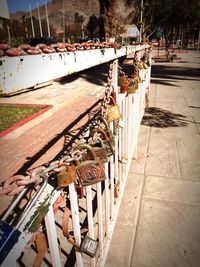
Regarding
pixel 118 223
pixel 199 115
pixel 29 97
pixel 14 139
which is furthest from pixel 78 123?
pixel 29 97

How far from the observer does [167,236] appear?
2590 millimetres

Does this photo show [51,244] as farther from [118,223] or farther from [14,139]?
[14,139]

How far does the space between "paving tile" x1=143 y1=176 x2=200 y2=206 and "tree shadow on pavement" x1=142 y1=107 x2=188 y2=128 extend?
2.61 metres

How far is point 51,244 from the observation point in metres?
1.23

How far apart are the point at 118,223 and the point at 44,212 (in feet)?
6.59

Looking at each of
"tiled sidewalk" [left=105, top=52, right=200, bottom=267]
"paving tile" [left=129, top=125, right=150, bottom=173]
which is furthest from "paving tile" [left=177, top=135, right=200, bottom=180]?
"paving tile" [left=129, top=125, right=150, bottom=173]

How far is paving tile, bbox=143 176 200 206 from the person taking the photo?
3.17 metres

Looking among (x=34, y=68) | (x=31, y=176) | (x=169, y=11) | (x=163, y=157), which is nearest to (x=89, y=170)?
(x=31, y=176)

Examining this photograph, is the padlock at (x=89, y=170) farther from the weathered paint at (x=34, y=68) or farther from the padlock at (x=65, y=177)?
the weathered paint at (x=34, y=68)

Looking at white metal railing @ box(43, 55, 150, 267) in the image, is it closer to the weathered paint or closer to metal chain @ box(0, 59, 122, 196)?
metal chain @ box(0, 59, 122, 196)

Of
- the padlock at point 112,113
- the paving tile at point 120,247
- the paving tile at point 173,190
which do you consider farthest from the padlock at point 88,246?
the paving tile at point 173,190

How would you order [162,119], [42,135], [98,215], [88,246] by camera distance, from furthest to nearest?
[162,119] → [42,135] → [98,215] → [88,246]

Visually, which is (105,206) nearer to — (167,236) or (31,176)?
(167,236)

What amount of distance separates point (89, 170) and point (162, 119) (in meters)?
5.54
